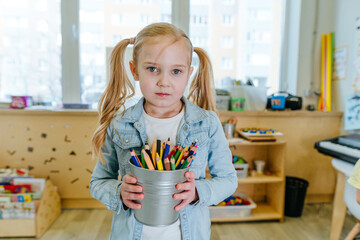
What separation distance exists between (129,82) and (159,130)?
211 mm

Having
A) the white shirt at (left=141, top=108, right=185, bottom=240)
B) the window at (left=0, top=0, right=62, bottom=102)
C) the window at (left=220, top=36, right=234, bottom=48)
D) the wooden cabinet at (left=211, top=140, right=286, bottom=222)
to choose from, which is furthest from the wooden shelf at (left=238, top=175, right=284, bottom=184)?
the window at (left=0, top=0, right=62, bottom=102)

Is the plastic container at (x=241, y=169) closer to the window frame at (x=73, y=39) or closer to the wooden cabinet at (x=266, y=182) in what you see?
the wooden cabinet at (x=266, y=182)

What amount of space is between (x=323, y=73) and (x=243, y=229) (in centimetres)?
163

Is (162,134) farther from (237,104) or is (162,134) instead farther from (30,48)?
(30,48)

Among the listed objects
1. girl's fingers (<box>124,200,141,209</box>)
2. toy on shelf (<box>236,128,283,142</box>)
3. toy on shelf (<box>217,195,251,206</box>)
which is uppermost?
girl's fingers (<box>124,200,141,209</box>)

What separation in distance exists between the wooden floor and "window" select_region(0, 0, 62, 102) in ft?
3.70

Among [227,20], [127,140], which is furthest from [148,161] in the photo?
[227,20]

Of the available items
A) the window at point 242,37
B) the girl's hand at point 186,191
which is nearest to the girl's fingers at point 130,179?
the girl's hand at point 186,191

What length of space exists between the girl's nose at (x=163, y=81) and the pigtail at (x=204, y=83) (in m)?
0.23

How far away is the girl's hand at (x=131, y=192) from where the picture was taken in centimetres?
63

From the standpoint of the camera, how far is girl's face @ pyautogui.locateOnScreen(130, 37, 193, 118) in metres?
0.74

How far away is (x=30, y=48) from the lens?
8.07 ft

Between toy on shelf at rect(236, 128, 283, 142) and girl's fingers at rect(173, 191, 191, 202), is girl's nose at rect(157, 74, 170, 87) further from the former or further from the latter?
toy on shelf at rect(236, 128, 283, 142)

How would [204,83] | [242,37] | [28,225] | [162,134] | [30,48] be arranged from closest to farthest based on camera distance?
[162,134] → [204,83] → [28,225] → [30,48] → [242,37]
